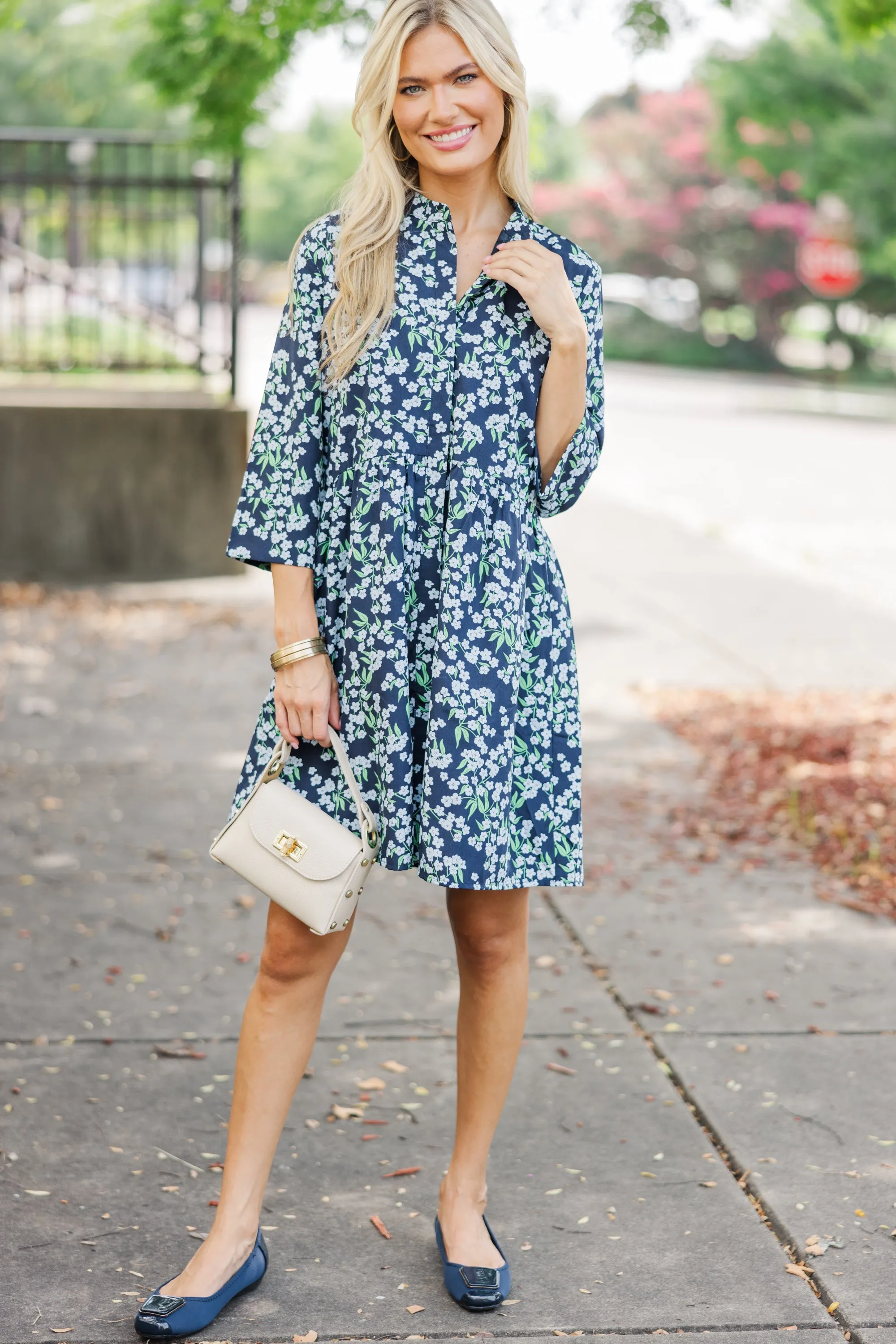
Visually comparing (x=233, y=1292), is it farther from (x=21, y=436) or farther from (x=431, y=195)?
(x=21, y=436)

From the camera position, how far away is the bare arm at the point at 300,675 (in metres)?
2.59

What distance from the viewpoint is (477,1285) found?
266cm

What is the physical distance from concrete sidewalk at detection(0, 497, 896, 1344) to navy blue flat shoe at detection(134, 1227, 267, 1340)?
40 mm

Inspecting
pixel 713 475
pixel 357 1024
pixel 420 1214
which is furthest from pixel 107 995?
pixel 713 475

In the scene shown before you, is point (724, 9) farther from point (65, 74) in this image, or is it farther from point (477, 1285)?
point (65, 74)

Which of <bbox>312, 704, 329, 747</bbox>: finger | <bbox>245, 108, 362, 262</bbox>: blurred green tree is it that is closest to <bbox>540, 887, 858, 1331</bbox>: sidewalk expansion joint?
<bbox>312, 704, 329, 747</bbox>: finger

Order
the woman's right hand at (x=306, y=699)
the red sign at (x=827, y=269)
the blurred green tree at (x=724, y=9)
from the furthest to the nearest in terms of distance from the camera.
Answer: the red sign at (x=827, y=269) < the blurred green tree at (x=724, y=9) < the woman's right hand at (x=306, y=699)

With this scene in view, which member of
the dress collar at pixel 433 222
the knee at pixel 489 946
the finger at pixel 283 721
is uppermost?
the dress collar at pixel 433 222

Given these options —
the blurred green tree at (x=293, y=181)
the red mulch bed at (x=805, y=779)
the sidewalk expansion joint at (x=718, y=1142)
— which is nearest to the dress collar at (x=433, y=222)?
the sidewalk expansion joint at (x=718, y=1142)

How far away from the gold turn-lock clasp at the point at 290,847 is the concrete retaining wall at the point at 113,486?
23.5 feet

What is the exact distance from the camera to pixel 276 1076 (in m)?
2.68

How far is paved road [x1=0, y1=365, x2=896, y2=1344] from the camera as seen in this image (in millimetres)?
2717

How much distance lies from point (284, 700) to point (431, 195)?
87 centimetres

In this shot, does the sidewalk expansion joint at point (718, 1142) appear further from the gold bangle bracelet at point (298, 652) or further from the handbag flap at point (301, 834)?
the gold bangle bracelet at point (298, 652)
